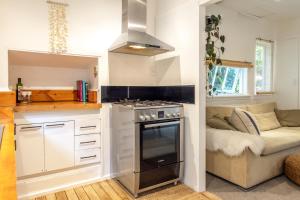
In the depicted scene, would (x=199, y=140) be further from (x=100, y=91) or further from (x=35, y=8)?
(x=35, y=8)

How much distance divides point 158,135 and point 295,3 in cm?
342

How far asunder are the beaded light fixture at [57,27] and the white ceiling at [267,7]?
2.57 metres

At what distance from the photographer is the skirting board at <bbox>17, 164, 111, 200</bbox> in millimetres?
2229

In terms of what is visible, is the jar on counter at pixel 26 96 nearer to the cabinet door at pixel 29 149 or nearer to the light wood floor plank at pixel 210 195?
the cabinet door at pixel 29 149

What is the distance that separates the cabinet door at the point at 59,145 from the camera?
2.30 m

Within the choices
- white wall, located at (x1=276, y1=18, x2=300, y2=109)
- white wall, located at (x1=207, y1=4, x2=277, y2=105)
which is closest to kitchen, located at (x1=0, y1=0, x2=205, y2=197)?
white wall, located at (x1=207, y1=4, x2=277, y2=105)

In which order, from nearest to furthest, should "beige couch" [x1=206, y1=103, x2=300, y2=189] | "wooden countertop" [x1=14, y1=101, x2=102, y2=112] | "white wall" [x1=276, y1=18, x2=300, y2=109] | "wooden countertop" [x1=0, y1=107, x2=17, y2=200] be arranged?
"wooden countertop" [x1=0, y1=107, x2=17, y2=200], "wooden countertop" [x1=14, y1=101, x2=102, y2=112], "beige couch" [x1=206, y1=103, x2=300, y2=189], "white wall" [x1=276, y1=18, x2=300, y2=109]

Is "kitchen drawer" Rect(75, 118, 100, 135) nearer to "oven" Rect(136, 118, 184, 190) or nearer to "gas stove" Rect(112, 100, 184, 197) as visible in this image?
"gas stove" Rect(112, 100, 184, 197)

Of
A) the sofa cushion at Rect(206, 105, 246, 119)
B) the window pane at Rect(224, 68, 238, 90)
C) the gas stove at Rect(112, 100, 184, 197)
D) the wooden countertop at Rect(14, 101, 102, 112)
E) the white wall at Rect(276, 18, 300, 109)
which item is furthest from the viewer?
the white wall at Rect(276, 18, 300, 109)

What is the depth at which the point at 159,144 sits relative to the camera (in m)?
2.37

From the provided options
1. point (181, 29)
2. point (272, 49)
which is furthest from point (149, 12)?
point (272, 49)

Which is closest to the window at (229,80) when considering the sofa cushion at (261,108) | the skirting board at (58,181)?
the sofa cushion at (261,108)

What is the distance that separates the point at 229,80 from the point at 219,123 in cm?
165

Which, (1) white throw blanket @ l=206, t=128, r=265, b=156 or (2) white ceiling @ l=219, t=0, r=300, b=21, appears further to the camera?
(2) white ceiling @ l=219, t=0, r=300, b=21
